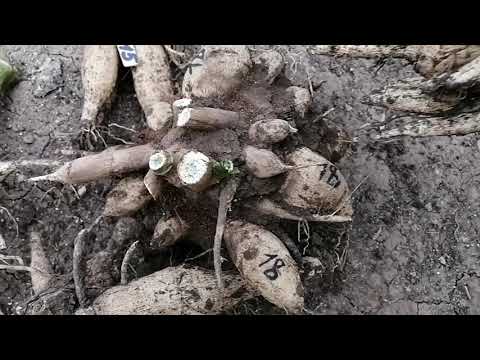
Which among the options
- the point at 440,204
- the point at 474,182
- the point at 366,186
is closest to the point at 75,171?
the point at 366,186

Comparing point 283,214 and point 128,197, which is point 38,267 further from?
point 283,214

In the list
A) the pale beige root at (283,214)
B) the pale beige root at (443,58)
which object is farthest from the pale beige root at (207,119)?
the pale beige root at (443,58)

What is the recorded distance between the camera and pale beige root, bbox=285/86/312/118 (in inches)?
87.0

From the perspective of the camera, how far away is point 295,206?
209 cm

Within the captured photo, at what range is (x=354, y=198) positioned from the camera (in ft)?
8.05

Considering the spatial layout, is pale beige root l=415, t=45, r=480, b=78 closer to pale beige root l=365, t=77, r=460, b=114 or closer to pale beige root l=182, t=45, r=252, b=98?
pale beige root l=365, t=77, r=460, b=114

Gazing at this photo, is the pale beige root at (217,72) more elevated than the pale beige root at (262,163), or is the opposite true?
the pale beige root at (217,72)

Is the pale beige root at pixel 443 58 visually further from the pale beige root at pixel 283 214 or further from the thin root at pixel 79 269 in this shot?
the thin root at pixel 79 269

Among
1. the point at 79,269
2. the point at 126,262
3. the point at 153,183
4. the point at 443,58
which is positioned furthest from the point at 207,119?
the point at 443,58

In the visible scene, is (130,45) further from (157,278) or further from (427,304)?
(427,304)

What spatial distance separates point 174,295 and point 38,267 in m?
0.71

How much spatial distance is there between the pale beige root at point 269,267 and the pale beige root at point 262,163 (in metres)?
0.25

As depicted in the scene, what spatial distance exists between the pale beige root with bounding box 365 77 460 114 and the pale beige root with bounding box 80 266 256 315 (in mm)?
1017

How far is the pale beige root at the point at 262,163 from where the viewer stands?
1982mm
